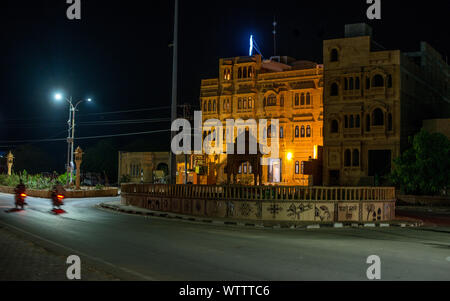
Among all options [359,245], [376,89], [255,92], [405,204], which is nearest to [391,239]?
[359,245]

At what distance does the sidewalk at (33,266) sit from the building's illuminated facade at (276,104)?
139 ft

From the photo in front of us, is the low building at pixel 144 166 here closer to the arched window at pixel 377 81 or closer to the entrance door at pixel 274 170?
the entrance door at pixel 274 170

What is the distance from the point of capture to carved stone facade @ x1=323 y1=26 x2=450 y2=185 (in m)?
47.4

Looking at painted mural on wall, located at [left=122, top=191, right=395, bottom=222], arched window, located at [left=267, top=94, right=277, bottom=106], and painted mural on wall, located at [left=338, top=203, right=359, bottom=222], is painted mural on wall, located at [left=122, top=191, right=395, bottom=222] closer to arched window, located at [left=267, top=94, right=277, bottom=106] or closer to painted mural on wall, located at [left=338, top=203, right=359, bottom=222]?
painted mural on wall, located at [left=338, top=203, right=359, bottom=222]

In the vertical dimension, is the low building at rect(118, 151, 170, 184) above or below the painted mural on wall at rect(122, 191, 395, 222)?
above

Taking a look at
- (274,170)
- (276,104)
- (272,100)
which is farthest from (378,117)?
(272,100)

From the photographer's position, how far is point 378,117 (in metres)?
48.5

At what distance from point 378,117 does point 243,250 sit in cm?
3817

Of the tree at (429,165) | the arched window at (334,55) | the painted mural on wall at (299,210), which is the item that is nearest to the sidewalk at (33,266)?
Answer: the painted mural on wall at (299,210)

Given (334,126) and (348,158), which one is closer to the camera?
(348,158)

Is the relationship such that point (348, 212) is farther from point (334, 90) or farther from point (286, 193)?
point (334, 90)

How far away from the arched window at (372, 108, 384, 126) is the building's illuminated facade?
7295 mm

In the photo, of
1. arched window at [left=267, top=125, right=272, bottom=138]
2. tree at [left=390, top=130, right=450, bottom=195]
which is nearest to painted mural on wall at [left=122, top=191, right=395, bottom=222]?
tree at [left=390, top=130, right=450, bottom=195]

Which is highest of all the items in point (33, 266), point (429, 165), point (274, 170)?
point (429, 165)
